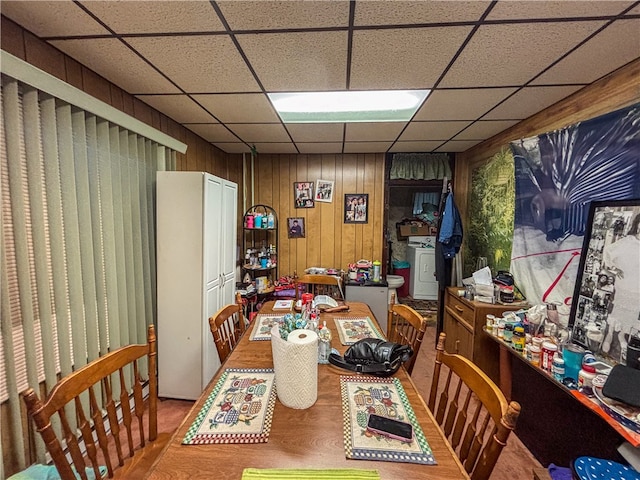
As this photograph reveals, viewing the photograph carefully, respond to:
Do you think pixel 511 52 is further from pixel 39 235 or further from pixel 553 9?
pixel 39 235

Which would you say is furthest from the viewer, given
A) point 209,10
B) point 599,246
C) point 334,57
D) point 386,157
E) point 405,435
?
point 386,157

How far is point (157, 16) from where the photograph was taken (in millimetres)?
1182

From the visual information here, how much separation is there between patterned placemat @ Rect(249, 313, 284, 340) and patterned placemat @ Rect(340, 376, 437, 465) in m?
0.60

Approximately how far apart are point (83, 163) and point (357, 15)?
65.9 inches

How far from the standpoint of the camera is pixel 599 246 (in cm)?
162

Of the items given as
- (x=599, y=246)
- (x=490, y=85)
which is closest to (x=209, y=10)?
(x=490, y=85)

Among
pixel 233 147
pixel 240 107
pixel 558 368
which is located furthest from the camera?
pixel 233 147

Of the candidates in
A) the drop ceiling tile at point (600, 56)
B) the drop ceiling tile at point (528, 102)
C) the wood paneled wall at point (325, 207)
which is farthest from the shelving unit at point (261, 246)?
the drop ceiling tile at point (600, 56)

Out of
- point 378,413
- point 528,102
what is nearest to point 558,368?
point 378,413

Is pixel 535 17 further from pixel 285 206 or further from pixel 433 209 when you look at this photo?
pixel 433 209

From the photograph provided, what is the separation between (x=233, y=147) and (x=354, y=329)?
105 inches

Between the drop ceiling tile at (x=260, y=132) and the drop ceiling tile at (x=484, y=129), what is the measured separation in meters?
1.77

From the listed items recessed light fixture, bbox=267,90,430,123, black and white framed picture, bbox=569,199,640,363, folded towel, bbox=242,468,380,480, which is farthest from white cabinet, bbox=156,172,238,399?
black and white framed picture, bbox=569,199,640,363

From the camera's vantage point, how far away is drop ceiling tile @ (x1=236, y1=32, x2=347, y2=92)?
4.33 feet
